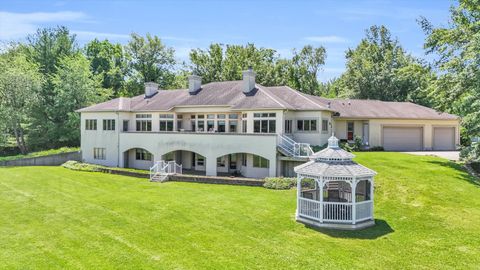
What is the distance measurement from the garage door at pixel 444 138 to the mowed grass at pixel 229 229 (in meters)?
13.6

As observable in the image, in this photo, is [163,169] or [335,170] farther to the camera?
[163,169]

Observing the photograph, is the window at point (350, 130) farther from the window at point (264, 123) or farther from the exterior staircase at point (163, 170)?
the exterior staircase at point (163, 170)

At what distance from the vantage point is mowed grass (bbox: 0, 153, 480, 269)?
11930 millimetres

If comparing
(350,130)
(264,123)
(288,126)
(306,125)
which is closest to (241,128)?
(264,123)

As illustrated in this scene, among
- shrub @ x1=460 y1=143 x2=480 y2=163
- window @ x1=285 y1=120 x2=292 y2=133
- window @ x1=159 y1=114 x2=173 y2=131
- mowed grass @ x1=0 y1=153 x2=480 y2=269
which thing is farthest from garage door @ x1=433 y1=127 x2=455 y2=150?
window @ x1=159 y1=114 x2=173 y2=131

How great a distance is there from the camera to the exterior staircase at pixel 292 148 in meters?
25.3

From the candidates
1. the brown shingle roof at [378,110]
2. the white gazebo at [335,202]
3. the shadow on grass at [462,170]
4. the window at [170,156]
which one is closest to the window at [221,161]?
the window at [170,156]

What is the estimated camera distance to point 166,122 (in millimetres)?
33812

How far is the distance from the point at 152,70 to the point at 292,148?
39.2 m

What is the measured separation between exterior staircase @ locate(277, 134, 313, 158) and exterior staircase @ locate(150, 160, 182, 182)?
28.8ft

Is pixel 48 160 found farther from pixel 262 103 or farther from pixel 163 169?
pixel 262 103

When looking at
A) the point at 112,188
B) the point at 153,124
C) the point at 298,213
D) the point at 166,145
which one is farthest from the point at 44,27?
the point at 298,213

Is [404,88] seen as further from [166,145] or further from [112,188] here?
[112,188]

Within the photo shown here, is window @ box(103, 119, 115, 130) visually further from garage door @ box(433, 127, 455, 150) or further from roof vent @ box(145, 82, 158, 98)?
garage door @ box(433, 127, 455, 150)
